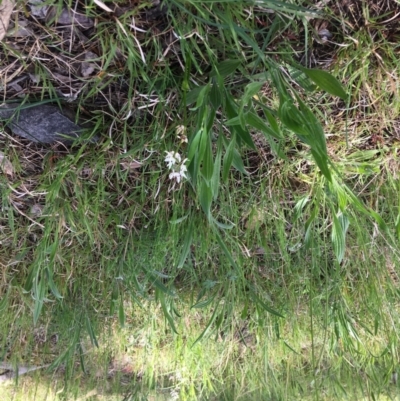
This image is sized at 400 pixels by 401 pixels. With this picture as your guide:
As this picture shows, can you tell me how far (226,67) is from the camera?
928mm

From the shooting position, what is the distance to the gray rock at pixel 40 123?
1025 mm

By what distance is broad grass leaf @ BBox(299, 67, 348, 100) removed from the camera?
80 cm

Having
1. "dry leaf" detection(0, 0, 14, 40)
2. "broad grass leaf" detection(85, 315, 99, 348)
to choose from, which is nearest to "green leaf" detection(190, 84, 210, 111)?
"dry leaf" detection(0, 0, 14, 40)

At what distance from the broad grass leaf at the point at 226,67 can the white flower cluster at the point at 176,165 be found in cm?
21

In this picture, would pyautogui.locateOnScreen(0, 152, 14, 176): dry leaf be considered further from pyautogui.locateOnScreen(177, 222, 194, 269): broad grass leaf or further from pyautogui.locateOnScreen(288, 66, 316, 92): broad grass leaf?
pyautogui.locateOnScreen(288, 66, 316, 92): broad grass leaf

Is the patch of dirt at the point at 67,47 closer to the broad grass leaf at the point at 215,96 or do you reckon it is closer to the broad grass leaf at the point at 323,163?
the broad grass leaf at the point at 215,96

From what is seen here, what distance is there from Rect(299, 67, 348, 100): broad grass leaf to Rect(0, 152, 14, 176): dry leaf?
2.63 feet

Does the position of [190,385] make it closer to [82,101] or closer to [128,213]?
[128,213]

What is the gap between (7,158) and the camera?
Result: 112 cm

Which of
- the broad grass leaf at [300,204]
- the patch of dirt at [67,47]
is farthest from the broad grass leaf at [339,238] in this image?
the patch of dirt at [67,47]

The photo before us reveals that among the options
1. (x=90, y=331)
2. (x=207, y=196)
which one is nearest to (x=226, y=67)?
(x=207, y=196)

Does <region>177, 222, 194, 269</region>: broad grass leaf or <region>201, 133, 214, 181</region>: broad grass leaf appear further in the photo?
<region>177, 222, 194, 269</region>: broad grass leaf

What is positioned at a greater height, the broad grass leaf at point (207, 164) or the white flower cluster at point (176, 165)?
the broad grass leaf at point (207, 164)

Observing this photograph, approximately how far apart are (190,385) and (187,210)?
861mm
